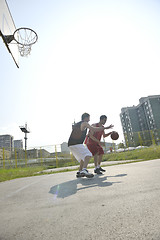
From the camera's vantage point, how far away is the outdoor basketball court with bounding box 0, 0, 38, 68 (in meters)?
6.24

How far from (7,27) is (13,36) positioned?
365 mm

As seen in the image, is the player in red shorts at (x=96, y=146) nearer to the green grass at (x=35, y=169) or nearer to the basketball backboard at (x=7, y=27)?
the green grass at (x=35, y=169)

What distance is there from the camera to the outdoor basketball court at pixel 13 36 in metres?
6.24

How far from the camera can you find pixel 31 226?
1449 mm

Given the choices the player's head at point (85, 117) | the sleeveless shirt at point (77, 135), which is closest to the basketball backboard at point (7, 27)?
the player's head at point (85, 117)

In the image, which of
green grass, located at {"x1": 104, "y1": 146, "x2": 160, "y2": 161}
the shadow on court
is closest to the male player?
the shadow on court

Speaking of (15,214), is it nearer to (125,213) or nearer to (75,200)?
(75,200)

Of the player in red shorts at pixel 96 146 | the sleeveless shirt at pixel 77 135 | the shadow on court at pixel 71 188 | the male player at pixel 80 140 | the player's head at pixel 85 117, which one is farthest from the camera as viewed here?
the player in red shorts at pixel 96 146

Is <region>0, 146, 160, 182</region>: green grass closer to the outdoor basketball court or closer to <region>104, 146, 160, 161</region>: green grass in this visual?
<region>104, 146, 160, 161</region>: green grass

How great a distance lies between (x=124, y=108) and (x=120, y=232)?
243 ft

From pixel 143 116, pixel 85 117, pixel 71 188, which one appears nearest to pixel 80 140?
pixel 85 117

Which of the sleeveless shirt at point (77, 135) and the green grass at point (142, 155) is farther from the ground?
the sleeveless shirt at point (77, 135)

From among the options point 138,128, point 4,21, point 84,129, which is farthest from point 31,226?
point 138,128

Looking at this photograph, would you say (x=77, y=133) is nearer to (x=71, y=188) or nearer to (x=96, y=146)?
(x=96, y=146)
